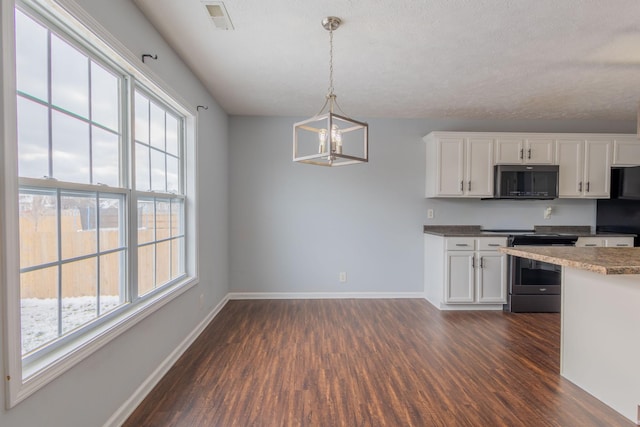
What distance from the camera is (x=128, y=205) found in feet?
6.03

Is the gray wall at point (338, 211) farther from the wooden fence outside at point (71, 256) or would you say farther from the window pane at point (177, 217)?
the wooden fence outside at point (71, 256)

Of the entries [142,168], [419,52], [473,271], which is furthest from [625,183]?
[142,168]

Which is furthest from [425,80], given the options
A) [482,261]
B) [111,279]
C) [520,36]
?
[111,279]

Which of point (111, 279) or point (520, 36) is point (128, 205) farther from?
point (520, 36)

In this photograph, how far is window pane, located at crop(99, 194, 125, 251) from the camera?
65.4 inches

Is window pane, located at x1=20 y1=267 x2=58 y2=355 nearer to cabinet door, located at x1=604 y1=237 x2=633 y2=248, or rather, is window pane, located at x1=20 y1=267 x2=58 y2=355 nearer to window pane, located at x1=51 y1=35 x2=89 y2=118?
window pane, located at x1=51 y1=35 x2=89 y2=118

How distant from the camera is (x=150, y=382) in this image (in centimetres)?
200

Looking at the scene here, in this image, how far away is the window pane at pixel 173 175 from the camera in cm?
251

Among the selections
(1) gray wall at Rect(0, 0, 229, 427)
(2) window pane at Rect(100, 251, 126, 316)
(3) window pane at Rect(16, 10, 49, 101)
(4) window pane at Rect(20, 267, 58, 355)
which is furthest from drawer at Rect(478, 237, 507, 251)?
(3) window pane at Rect(16, 10, 49, 101)

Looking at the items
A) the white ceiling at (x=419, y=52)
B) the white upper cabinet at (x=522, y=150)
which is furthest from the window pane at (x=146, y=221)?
the white upper cabinet at (x=522, y=150)

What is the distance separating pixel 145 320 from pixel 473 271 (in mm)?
3387

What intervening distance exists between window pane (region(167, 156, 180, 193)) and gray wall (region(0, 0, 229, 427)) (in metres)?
0.28

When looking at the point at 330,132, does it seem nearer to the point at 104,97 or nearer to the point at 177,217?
the point at 104,97

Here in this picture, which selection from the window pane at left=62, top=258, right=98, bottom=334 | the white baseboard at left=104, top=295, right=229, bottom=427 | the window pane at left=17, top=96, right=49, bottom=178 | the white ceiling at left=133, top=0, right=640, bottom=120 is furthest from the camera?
the white ceiling at left=133, top=0, right=640, bottom=120
